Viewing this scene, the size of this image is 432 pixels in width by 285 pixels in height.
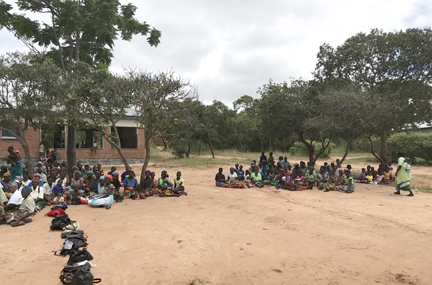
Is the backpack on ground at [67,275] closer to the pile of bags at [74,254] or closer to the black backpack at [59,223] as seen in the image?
the pile of bags at [74,254]

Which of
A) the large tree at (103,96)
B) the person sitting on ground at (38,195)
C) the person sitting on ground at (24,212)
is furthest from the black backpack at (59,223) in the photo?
the large tree at (103,96)

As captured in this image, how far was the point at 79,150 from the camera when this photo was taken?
19.7 metres

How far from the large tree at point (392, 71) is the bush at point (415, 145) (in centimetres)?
878

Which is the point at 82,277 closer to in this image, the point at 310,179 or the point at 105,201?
the point at 105,201

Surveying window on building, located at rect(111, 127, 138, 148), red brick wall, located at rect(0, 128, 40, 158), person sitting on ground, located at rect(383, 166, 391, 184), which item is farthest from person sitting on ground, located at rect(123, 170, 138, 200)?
window on building, located at rect(111, 127, 138, 148)

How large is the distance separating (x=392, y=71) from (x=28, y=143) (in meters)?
20.5

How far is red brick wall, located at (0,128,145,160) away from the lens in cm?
1770

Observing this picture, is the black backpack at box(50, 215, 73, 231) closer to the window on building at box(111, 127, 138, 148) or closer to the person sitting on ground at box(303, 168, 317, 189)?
the person sitting on ground at box(303, 168, 317, 189)

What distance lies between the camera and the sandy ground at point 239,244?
159 inches

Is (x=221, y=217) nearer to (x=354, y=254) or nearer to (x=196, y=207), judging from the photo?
(x=196, y=207)

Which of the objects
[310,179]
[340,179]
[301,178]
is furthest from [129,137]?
[340,179]

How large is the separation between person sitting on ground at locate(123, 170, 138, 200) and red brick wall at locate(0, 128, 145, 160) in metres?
11.7

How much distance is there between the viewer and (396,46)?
46.3 feet

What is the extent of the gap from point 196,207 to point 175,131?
3.74m
